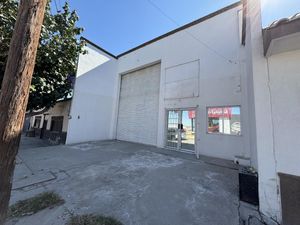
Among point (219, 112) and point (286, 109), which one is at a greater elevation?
point (219, 112)

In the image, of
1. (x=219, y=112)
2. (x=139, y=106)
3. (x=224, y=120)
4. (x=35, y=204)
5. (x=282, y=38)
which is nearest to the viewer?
(x=282, y=38)

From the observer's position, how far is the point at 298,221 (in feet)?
6.45

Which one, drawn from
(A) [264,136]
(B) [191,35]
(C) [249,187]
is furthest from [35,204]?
(B) [191,35]

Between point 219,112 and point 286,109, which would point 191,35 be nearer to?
point 219,112

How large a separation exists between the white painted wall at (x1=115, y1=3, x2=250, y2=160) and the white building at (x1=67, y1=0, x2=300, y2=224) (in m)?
0.04

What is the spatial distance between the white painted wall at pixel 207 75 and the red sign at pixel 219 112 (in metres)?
0.25

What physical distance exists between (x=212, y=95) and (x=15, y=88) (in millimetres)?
6731

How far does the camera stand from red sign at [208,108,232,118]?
6.07 m

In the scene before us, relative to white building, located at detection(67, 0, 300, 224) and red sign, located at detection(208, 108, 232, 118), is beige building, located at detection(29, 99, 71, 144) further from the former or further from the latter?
red sign, located at detection(208, 108, 232, 118)

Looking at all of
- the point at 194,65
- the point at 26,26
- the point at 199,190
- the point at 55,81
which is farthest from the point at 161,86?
the point at 26,26

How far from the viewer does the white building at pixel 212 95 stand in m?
2.18

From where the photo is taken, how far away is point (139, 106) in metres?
9.88

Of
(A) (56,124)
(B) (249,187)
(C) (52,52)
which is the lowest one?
(B) (249,187)

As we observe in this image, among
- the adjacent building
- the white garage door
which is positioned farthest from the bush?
the white garage door
